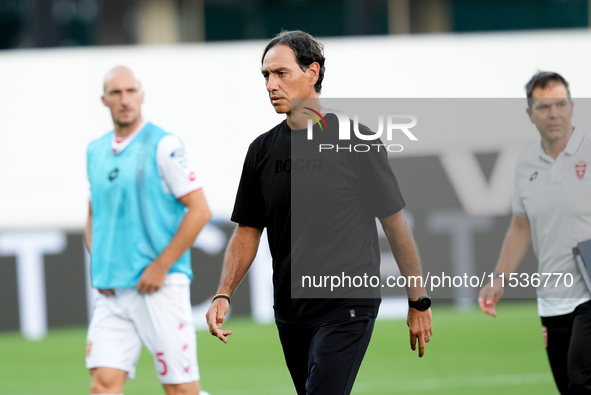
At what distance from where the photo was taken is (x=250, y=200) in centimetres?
428

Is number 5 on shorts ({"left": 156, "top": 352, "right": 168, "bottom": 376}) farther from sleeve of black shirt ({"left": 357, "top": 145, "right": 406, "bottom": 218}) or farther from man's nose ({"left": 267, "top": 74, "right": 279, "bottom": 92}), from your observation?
man's nose ({"left": 267, "top": 74, "right": 279, "bottom": 92})

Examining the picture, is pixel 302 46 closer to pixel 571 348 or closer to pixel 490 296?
pixel 490 296

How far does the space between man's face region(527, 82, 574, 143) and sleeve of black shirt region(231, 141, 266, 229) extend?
163cm

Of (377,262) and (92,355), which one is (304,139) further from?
(92,355)

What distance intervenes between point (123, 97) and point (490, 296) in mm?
2413

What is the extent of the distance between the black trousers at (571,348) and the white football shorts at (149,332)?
2003mm

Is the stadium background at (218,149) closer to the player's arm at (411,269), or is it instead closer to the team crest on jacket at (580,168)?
the team crest on jacket at (580,168)

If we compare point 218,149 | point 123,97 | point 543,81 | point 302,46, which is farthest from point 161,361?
point 218,149

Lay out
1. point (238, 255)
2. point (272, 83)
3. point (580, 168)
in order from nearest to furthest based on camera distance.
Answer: point (272, 83) → point (238, 255) → point (580, 168)

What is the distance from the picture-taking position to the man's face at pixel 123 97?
16.6 feet

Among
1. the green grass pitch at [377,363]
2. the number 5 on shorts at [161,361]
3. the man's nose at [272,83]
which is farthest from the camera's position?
the green grass pitch at [377,363]

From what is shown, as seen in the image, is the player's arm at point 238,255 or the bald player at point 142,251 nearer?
the player's arm at point 238,255

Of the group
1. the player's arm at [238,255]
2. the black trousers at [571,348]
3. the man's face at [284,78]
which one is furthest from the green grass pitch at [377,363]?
the man's face at [284,78]

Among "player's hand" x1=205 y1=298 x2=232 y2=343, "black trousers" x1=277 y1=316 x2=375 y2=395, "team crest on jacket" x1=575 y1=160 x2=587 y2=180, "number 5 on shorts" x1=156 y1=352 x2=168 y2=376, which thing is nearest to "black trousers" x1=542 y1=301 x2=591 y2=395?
"team crest on jacket" x1=575 y1=160 x2=587 y2=180
